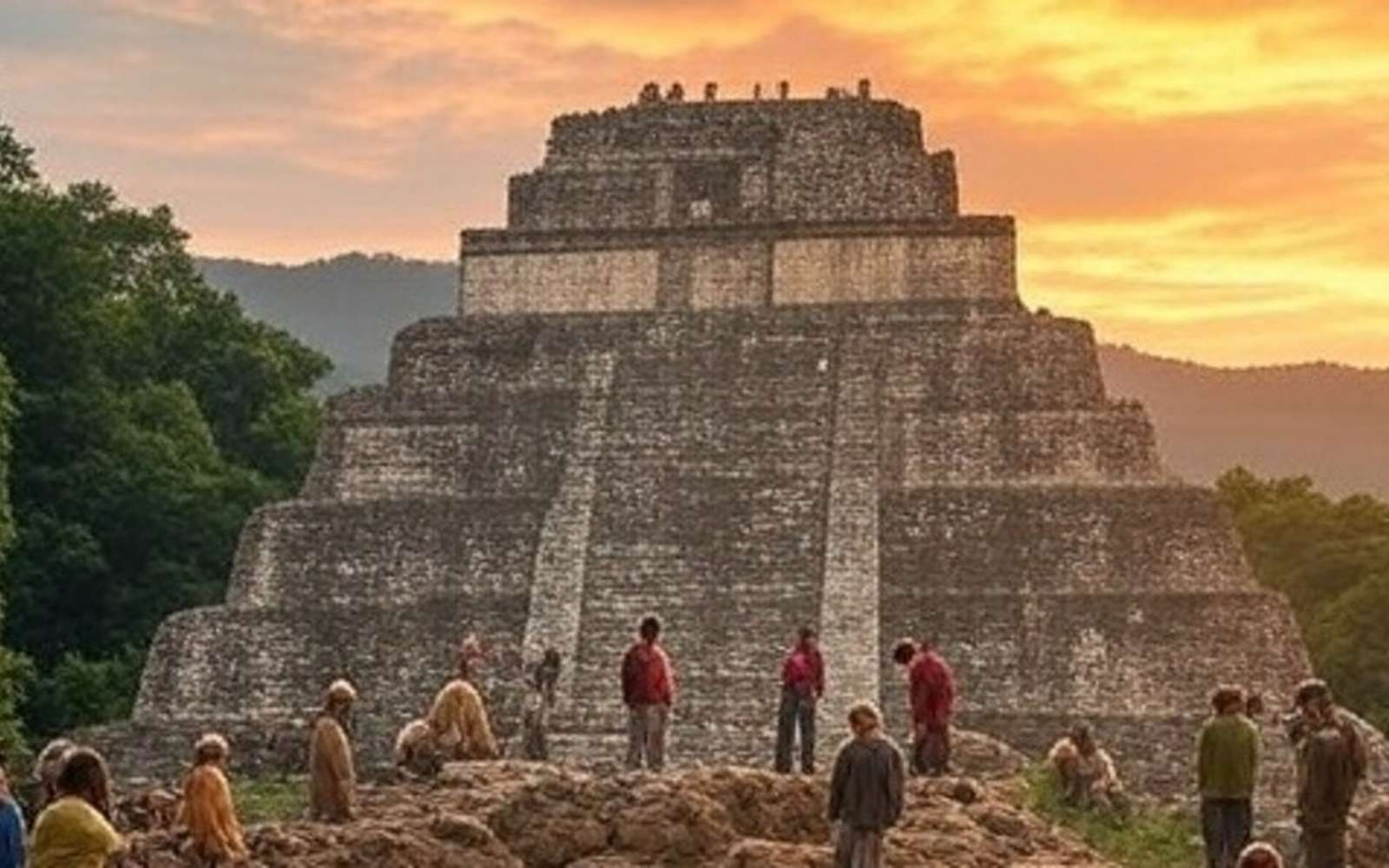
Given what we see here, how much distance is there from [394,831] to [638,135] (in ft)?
87.7

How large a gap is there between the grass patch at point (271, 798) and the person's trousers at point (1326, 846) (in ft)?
39.0

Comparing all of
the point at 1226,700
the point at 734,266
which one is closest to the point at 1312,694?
the point at 1226,700

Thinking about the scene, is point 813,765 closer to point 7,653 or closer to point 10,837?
point 10,837

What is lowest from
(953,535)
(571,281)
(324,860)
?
(324,860)

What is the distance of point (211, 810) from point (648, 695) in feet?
20.8

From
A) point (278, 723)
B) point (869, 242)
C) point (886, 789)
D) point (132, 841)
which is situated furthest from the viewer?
point (869, 242)

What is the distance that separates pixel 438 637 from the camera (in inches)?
1532

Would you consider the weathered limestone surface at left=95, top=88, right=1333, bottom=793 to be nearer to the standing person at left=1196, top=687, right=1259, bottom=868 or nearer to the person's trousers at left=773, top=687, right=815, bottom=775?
the person's trousers at left=773, top=687, right=815, bottom=775

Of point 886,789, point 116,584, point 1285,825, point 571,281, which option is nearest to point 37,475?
point 116,584

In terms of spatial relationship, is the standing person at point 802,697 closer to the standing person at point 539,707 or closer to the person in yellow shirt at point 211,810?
the standing person at point 539,707

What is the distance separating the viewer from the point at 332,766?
914 inches

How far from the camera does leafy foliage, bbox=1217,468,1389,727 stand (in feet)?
170

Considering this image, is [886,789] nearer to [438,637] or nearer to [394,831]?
[394,831]

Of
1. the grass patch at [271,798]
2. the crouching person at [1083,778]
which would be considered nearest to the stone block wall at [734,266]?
the grass patch at [271,798]
